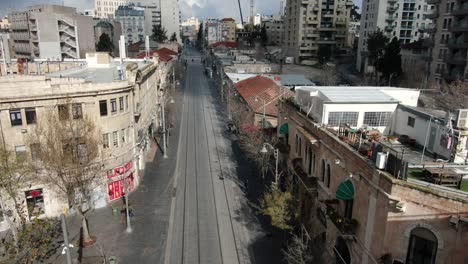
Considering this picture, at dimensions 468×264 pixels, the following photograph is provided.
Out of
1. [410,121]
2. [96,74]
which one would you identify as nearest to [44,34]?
[96,74]

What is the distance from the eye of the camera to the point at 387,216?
16109 mm

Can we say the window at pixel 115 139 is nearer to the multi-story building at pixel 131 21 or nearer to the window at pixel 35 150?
the window at pixel 35 150

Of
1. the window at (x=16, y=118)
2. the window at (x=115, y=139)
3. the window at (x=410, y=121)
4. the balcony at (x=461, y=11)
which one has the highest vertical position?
the balcony at (x=461, y=11)

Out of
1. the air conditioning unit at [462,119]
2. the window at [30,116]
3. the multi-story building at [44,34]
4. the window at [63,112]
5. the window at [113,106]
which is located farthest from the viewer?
the multi-story building at [44,34]

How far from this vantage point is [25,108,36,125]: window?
97.0 feet

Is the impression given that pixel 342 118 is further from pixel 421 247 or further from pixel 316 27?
pixel 316 27

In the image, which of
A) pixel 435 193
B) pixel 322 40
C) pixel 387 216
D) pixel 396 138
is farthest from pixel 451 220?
pixel 322 40

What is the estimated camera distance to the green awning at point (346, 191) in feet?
64.5

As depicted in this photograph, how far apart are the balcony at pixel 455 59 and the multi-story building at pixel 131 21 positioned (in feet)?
526

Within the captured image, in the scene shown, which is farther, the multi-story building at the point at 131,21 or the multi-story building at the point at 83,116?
the multi-story building at the point at 131,21

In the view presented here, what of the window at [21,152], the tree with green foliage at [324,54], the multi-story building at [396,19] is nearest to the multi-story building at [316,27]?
the tree with green foliage at [324,54]

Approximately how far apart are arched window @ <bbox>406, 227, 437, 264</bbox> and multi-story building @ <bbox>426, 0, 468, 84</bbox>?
55.4m

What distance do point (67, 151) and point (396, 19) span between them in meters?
113

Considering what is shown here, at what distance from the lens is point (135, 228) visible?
31484mm
